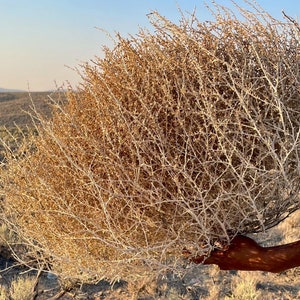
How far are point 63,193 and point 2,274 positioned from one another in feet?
19.9

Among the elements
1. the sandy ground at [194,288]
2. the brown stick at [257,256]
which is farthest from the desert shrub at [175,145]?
the sandy ground at [194,288]

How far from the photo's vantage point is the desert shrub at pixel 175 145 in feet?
11.5

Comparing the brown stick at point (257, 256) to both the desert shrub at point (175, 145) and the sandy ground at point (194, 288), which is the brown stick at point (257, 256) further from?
the sandy ground at point (194, 288)

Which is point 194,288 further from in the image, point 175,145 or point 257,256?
point 175,145

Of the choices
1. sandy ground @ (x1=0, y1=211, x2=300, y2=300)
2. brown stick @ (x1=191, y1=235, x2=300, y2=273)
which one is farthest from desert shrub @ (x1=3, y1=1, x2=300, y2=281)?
sandy ground @ (x1=0, y1=211, x2=300, y2=300)

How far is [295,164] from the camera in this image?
398 cm

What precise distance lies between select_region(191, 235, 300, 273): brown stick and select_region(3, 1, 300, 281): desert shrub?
0.62 ft

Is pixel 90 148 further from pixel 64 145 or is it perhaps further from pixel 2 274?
pixel 2 274

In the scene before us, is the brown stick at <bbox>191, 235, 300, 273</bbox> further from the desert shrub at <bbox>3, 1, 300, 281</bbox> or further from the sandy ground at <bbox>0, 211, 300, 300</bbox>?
the sandy ground at <bbox>0, 211, 300, 300</bbox>

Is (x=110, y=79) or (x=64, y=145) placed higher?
(x=110, y=79)

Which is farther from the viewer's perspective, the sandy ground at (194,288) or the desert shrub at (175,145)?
the sandy ground at (194,288)

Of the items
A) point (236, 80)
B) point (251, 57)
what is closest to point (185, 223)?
point (236, 80)

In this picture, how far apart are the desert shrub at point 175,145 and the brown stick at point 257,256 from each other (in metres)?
0.19

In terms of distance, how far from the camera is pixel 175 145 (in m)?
3.61
